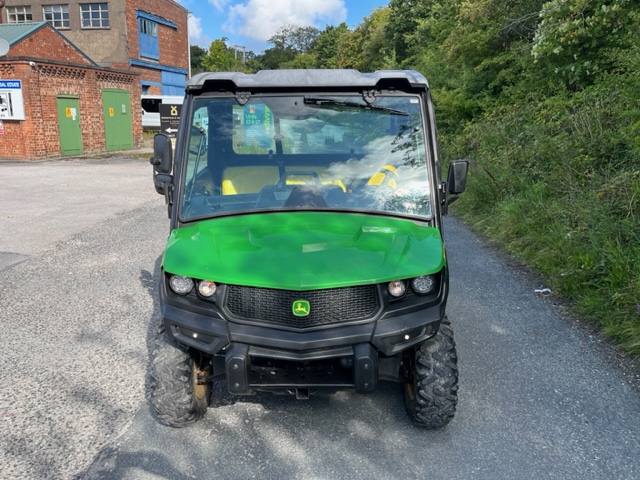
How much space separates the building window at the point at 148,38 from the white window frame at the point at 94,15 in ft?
7.29

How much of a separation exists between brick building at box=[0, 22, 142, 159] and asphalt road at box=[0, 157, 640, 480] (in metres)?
15.0

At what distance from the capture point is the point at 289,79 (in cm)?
361

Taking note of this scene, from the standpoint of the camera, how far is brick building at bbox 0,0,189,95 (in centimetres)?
3516

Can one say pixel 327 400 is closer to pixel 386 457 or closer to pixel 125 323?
pixel 386 457

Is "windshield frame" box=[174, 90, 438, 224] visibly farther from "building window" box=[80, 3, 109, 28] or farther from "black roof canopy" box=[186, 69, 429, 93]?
"building window" box=[80, 3, 109, 28]

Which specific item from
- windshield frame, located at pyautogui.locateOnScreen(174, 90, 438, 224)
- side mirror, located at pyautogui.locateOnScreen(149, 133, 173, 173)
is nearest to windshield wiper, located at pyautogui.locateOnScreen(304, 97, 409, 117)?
windshield frame, located at pyautogui.locateOnScreen(174, 90, 438, 224)

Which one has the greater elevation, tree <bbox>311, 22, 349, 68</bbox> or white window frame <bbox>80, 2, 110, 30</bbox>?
tree <bbox>311, 22, 349, 68</bbox>

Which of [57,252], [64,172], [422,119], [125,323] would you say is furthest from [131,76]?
[422,119]

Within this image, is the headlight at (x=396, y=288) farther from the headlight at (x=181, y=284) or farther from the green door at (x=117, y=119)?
the green door at (x=117, y=119)

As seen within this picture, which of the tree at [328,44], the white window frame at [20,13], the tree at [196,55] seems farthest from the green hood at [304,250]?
the tree at [196,55]

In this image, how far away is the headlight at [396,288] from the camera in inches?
115

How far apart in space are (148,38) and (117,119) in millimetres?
17061

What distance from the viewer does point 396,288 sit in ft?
9.59

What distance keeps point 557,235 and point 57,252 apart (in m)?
6.51
